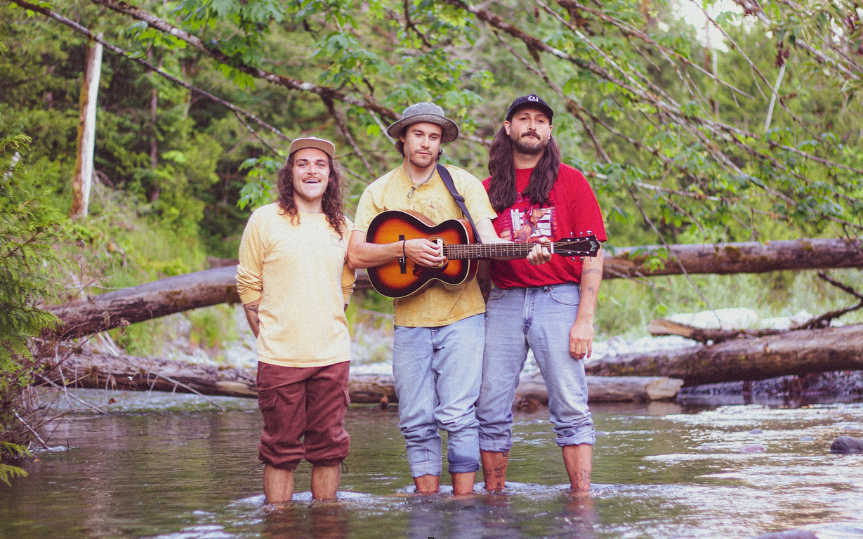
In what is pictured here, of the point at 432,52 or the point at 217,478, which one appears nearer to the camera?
the point at 217,478

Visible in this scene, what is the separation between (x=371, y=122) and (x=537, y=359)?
3.97 metres

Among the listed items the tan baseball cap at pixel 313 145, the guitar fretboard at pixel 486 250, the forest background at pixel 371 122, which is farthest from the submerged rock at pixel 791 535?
the forest background at pixel 371 122

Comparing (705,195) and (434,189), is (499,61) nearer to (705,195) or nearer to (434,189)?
(705,195)

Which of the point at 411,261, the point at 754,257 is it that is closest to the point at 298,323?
the point at 411,261

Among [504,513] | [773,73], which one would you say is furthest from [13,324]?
[773,73]

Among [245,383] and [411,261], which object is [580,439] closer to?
[411,261]

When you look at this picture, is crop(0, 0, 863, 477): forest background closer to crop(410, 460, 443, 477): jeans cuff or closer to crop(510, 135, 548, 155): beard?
crop(510, 135, 548, 155): beard

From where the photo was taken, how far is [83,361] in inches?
313

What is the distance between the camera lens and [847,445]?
4938 mm

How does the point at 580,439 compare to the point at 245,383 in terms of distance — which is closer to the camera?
the point at 580,439

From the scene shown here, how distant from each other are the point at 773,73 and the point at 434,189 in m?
23.5

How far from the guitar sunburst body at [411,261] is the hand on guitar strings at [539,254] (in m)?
0.35

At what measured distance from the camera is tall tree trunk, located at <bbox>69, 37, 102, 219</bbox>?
50.4ft

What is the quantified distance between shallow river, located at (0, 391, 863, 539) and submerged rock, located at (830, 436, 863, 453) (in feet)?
0.48
